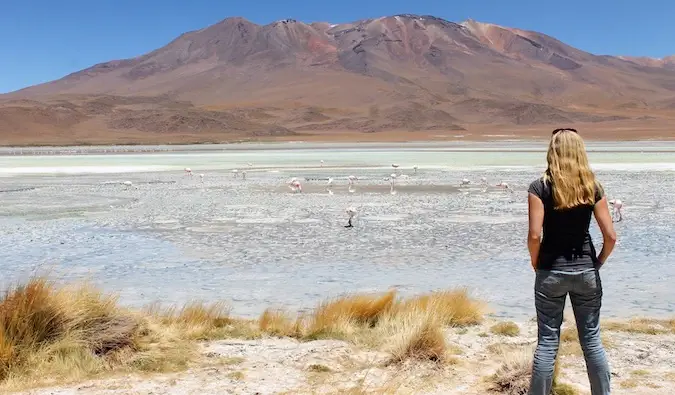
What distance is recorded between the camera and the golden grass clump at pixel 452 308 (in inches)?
247

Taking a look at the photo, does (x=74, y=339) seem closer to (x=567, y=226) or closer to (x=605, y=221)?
(x=567, y=226)

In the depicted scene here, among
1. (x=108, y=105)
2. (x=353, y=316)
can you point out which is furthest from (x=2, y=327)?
(x=108, y=105)

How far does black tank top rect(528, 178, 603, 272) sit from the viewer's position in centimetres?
374

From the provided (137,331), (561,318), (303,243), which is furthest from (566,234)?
(303,243)

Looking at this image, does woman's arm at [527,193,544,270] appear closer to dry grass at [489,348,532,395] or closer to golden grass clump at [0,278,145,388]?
dry grass at [489,348,532,395]

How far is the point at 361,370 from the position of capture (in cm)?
511

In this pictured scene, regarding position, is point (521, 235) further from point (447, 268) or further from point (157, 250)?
point (157, 250)

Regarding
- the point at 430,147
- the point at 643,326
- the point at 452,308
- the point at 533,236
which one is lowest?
the point at 643,326

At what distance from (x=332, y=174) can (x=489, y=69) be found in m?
177

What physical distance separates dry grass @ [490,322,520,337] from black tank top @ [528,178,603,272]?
2.31 metres

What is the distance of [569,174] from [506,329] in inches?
103

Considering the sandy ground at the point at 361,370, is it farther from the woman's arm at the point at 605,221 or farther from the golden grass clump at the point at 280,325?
the woman's arm at the point at 605,221

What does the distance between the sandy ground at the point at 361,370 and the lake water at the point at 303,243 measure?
121cm

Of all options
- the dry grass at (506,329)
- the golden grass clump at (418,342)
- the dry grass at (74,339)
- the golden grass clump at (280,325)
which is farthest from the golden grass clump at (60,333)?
the dry grass at (506,329)
